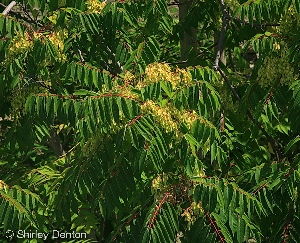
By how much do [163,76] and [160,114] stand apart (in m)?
0.30

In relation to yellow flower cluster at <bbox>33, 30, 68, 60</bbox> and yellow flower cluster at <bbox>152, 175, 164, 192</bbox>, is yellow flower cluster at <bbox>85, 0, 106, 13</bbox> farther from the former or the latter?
yellow flower cluster at <bbox>152, 175, 164, 192</bbox>

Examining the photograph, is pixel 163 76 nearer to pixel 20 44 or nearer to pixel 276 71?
pixel 276 71

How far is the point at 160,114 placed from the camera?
11.7ft

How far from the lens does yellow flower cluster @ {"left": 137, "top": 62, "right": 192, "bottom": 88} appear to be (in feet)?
12.3

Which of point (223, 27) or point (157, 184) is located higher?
point (223, 27)

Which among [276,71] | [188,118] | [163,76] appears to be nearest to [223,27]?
[276,71]

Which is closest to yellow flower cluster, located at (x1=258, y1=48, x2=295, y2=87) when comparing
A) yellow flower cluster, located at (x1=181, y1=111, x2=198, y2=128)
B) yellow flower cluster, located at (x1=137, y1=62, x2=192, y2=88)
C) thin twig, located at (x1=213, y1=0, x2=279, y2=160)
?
thin twig, located at (x1=213, y1=0, x2=279, y2=160)

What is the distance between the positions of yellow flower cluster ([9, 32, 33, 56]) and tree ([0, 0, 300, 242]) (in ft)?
0.04

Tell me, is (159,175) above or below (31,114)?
below

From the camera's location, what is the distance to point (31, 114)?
410cm

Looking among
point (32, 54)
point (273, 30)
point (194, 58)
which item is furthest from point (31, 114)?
point (273, 30)

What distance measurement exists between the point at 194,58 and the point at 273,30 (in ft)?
2.19

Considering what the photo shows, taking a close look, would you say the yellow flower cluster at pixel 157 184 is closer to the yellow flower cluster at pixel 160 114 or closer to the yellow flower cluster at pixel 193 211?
the yellow flower cluster at pixel 193 211

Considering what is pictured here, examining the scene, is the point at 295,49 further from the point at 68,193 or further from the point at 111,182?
the point at 68,193
